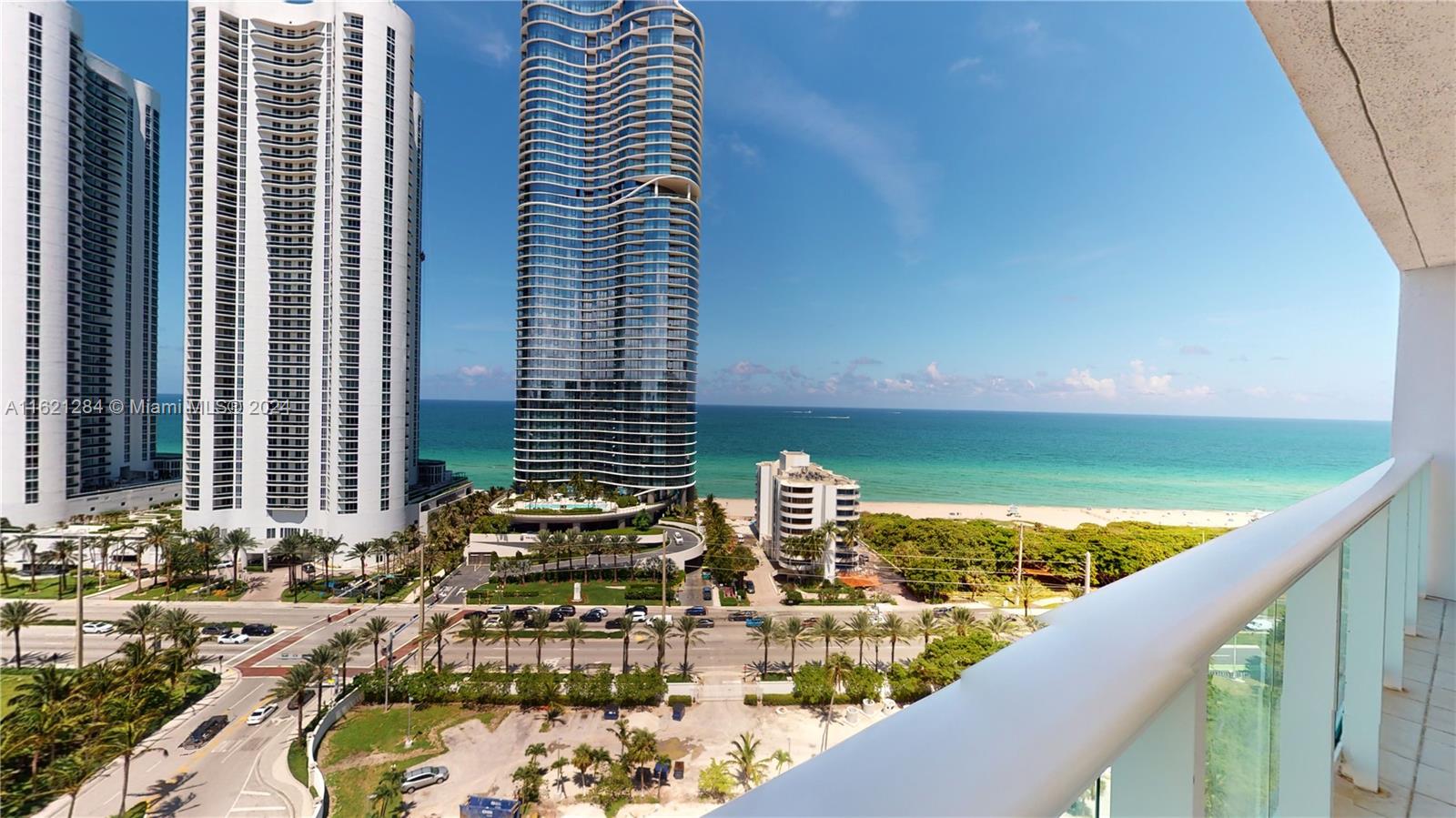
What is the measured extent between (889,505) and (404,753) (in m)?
28.2

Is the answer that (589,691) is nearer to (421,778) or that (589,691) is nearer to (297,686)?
(421,778)

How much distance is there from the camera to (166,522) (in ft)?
61.6

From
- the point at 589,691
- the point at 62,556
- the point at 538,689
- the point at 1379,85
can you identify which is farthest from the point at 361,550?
the point at 1379,85

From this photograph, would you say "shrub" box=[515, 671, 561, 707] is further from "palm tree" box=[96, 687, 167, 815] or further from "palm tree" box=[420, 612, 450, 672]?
"palm tree" box=[96, 687, 167, 815]

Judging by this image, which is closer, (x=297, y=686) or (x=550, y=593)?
(x=297, y=686)

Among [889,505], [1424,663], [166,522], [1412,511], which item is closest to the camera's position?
[1424,663]

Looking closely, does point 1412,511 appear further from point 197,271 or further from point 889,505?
point 889,505

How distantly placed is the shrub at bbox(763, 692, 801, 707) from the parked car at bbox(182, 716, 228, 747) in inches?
398

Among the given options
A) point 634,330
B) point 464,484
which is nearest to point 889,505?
point 634,330

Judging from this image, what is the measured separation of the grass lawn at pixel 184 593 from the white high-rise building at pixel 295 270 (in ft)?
8.83

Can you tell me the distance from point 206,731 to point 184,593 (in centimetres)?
944

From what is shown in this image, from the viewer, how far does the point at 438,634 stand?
11797 mm

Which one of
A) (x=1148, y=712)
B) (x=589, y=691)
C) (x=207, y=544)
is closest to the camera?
(x=1148, y=712)

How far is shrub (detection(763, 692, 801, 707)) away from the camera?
34.6 feet
